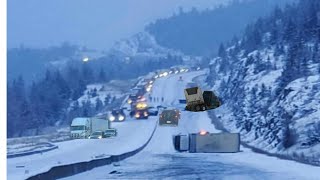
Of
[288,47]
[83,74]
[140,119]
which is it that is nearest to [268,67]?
[288,47]

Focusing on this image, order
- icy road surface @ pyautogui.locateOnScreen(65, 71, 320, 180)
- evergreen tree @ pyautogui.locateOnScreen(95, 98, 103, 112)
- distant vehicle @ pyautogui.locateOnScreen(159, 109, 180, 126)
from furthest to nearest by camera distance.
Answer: evergreen tree @ pyautogui.locateOnScreen(95, 98, 103, 112), icy road surface @ pyautogui.locateOnScreen(65, 71, 320, 180), distant vehicle @ pyautogui.locateOnScreen(159, 109, 180, 126)

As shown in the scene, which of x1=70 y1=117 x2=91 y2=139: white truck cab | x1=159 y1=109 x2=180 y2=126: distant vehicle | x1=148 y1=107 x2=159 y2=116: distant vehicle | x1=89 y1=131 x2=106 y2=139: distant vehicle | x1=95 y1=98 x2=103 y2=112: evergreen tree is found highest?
x1=95 y1=98 x2=103 y2=112: evergreen tree

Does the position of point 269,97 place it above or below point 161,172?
above

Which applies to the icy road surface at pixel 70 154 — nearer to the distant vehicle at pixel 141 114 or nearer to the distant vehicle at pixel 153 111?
the distant vehicle at pixel 153 111

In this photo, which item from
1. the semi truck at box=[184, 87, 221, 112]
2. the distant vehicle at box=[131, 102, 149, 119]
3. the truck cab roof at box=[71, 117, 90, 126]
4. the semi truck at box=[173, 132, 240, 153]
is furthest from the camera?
the distant vehicle at box=[131, 102, 149, 119]

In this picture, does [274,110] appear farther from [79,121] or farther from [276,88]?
[79,121]

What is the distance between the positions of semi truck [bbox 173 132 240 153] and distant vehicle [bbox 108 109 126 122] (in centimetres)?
143

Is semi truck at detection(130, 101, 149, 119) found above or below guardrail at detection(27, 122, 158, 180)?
above

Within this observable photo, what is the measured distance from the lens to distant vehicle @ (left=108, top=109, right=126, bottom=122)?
1014 cm

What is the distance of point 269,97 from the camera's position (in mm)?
11008

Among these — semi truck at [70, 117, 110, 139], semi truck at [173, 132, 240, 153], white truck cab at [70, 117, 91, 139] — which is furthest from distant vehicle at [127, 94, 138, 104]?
white truck cab at [70, 117, 91, 139]

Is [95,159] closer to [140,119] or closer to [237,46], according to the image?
[140,119]

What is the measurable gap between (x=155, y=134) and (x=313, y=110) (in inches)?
177

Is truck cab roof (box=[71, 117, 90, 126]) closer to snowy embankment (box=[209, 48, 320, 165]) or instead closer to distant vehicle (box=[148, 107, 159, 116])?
distant vehicle (box=[148, 107, 159, 116])
